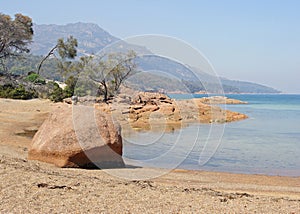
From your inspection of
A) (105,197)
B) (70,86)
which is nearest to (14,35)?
(70,86)

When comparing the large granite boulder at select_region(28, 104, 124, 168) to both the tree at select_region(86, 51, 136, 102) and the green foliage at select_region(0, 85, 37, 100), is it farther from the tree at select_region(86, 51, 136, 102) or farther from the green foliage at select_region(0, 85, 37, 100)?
the green foliage at select_region(0, 85, 37, 100)

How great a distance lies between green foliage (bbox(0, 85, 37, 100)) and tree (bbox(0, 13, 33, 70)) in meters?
7.82

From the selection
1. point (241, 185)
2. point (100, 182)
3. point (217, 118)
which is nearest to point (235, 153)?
point (241, 185)

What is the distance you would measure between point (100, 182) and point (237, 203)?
289cm

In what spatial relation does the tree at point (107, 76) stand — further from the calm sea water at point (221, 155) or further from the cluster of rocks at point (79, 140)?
the cluster of rocks at point (79, 140)

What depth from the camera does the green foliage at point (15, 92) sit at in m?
38.7

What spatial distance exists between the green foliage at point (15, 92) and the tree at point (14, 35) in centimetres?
782

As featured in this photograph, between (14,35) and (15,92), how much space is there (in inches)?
430

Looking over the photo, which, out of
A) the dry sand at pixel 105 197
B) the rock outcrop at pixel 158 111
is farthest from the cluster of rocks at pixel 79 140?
the rock outcrop at pixel 158 111

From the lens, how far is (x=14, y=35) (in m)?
47.1

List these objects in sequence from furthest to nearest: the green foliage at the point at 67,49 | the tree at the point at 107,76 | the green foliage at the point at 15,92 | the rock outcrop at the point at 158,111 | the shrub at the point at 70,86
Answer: the green foliage at the point at 67,49
the shrub at the point at 70,86
the green foliage at the point at 15,92
the rock outcrop at the point at 158,111
the tree at the point at 107,76

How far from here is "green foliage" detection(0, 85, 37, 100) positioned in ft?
127

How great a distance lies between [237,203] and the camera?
7.41m

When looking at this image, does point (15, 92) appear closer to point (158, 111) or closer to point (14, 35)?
point (14, 35)
